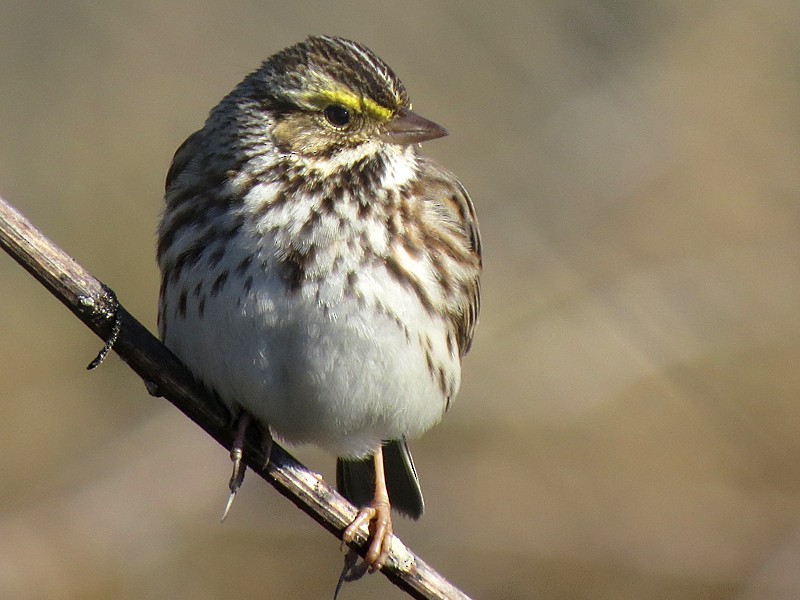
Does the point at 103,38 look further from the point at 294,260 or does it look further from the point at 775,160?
the point at 294,260

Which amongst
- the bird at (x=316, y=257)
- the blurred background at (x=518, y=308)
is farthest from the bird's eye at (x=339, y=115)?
the blurred background at (x=518, y=308)

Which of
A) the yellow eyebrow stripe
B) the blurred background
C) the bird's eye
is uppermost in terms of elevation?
the yellow eyebrow stripe

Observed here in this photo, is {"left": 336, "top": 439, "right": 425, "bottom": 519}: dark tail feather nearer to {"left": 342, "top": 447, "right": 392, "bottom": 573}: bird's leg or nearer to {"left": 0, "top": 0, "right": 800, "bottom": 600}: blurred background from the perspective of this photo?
{"left": 342, "top": 447, "right": 392, "bottom": 573}: bird's leg

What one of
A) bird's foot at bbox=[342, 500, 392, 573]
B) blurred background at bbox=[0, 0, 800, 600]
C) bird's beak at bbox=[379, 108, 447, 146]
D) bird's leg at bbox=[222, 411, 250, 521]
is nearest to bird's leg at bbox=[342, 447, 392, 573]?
bird's foot at bbox=[342, 500, 392, 573]

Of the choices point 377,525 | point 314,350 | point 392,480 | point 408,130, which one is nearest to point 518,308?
point 392,480

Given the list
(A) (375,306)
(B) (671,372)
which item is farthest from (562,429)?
(A) (375,306)
